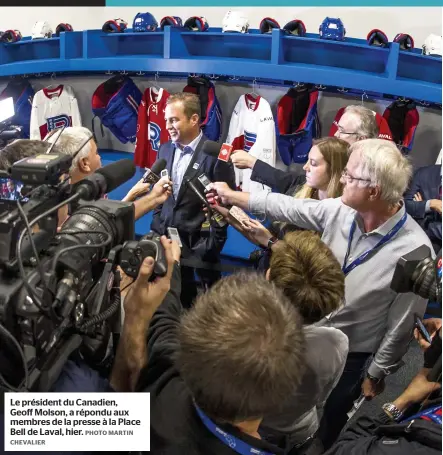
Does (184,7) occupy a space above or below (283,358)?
above

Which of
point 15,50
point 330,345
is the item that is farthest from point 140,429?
point 15,50

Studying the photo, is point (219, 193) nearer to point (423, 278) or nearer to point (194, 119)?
point (194, 119)

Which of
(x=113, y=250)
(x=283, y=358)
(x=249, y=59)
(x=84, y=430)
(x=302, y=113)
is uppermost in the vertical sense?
(x=249, y=59)

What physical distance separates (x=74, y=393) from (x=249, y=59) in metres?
2.63

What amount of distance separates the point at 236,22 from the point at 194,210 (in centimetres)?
123

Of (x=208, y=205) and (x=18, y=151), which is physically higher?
(x=18, y=151)

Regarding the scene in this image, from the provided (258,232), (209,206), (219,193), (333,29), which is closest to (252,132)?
(333,29)

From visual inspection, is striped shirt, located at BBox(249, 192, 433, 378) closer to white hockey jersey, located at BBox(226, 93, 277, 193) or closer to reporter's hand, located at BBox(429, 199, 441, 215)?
reporter's hand, located at BBox(429, 199, 441, 215)

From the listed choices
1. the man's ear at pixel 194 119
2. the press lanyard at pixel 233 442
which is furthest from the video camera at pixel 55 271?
the man's ear at pixel 194 119

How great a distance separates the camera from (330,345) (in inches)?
48.5

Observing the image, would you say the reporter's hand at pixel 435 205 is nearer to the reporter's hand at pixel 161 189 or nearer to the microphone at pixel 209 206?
the microphone at pixel 209 206

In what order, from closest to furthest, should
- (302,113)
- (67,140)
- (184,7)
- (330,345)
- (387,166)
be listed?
(330,345)
(387,166)
(67,140)
(302,113)
(184,7)

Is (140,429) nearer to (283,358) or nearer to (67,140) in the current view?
(283,358)

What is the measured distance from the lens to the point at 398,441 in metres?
1.06
